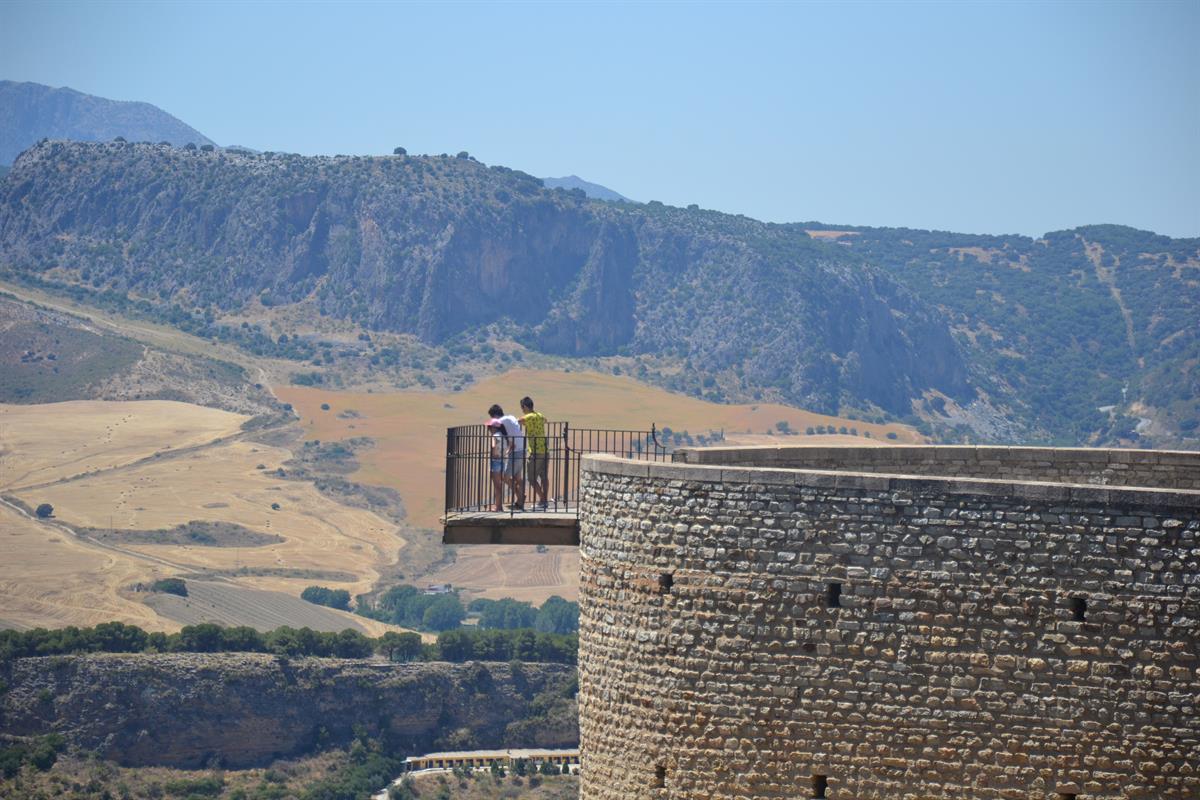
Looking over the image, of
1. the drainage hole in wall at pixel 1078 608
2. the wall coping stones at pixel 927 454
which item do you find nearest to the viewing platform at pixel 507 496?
the wall coping stones at pixel 927 454

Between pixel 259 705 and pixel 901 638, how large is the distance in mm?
74875

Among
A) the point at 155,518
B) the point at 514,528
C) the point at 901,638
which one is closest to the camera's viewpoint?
the point at 901,638

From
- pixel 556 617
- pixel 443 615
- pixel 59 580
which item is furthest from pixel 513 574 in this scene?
pixel 59 580

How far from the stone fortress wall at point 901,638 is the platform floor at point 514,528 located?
2.83 metres

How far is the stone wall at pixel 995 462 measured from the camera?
15000 mm

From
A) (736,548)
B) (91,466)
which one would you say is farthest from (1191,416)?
(736,548)

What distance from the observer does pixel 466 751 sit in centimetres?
8412

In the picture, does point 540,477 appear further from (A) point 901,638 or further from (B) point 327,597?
(B) point 327,597

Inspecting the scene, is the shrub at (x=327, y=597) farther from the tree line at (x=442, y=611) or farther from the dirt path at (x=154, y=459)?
the dirt path at (x=154, y=459)

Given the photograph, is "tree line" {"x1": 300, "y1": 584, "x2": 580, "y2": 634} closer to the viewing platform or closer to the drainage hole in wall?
the viewing platform

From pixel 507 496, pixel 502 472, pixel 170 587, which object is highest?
pixel 502 472

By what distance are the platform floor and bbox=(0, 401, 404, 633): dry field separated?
287 ft

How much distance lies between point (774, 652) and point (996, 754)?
1415 mm

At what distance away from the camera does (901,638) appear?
11.7 meters
